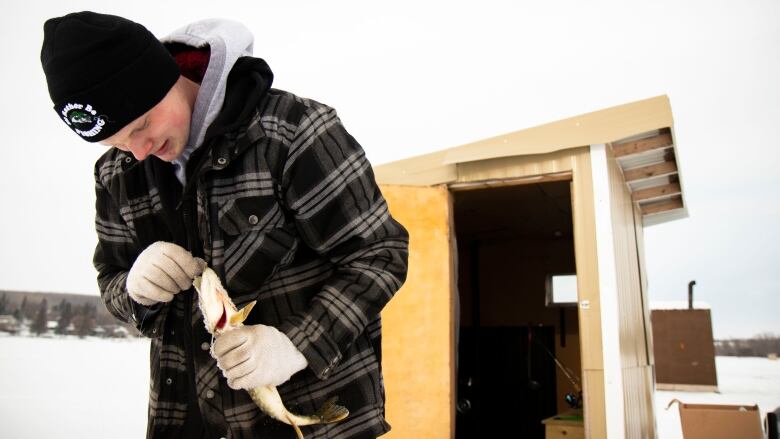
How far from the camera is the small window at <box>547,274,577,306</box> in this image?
23.0 feet

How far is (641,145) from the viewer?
4.48 m

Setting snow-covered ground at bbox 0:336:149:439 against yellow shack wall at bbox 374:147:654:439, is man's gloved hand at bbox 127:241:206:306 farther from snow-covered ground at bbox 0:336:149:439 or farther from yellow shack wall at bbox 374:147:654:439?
snow-covered ground at bbox 0:336:149:439

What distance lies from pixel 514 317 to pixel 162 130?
23.0 ft

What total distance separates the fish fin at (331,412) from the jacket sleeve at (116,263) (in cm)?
37

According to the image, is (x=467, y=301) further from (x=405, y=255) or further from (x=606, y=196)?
(x=405, y=255)

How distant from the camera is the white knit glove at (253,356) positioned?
2.96 ft

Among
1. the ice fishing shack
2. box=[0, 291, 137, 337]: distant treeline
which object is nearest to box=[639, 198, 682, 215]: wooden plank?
the ice fishing shack

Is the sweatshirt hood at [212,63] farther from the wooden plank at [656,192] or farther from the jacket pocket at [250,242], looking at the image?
the wooden plank at [656,192]

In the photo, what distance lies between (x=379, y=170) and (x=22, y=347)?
6.29 metres

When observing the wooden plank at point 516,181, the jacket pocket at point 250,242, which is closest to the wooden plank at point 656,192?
the wooden plank at point 516,181

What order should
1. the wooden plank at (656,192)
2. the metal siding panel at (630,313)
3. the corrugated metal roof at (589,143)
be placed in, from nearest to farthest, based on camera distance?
the corrugated metal roof at (589,143) < the metal siding panel at (630,313) < the wooden plank at (656,192)

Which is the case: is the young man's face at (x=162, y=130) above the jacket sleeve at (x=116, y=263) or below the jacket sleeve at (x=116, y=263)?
above

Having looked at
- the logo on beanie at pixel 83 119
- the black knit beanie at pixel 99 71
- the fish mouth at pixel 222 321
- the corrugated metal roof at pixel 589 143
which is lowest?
the fish mouth at pixel 222 321

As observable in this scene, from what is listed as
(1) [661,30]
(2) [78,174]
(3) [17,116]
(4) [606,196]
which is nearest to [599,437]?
(4) [606,196]
